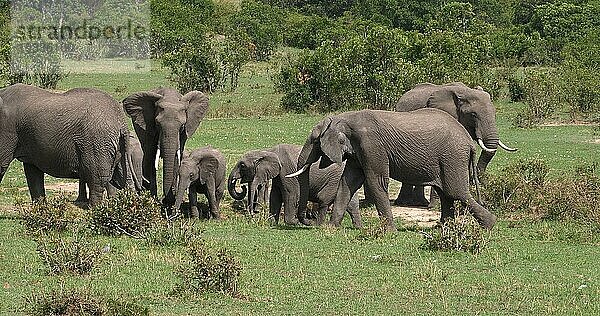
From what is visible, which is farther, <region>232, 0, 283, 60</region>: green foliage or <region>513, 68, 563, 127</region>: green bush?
<region>232, 0, 283, 60</region>: green foliage

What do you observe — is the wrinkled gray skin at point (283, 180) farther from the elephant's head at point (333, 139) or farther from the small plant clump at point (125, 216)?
the small plant clump at point (125, 216)

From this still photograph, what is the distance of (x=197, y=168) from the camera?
1717cm

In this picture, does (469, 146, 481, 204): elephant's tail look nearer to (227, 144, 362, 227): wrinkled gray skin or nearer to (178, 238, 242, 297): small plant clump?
(227, 144, 362, 227): wrinkled gray skin

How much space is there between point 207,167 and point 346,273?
240 inches

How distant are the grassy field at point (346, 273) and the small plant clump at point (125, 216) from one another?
0.32 meters

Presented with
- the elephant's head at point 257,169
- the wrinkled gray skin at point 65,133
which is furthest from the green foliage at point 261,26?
the wrinkled gray skin at point 65,133

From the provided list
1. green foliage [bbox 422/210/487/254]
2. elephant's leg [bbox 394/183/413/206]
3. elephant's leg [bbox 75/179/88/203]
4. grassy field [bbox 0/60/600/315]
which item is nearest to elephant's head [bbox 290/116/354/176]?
grassy field [bbox 0/60/600/315]

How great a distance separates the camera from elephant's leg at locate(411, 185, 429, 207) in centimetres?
1912

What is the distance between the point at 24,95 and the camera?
15719mm

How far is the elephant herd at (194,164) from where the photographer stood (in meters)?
15.2

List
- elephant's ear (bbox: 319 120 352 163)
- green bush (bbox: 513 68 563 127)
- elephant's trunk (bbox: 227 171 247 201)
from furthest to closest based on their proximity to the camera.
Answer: green bush (bbox: 513 68 563 127) → elephant's trunk (bbox: 227 171 247 201) → elephant's ear (bbox: 319 120 352 163)

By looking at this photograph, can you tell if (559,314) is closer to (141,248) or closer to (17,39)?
(141,248)

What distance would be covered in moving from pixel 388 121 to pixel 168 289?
5573 millimetres

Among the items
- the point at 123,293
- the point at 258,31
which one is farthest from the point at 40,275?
the point at 258,31
